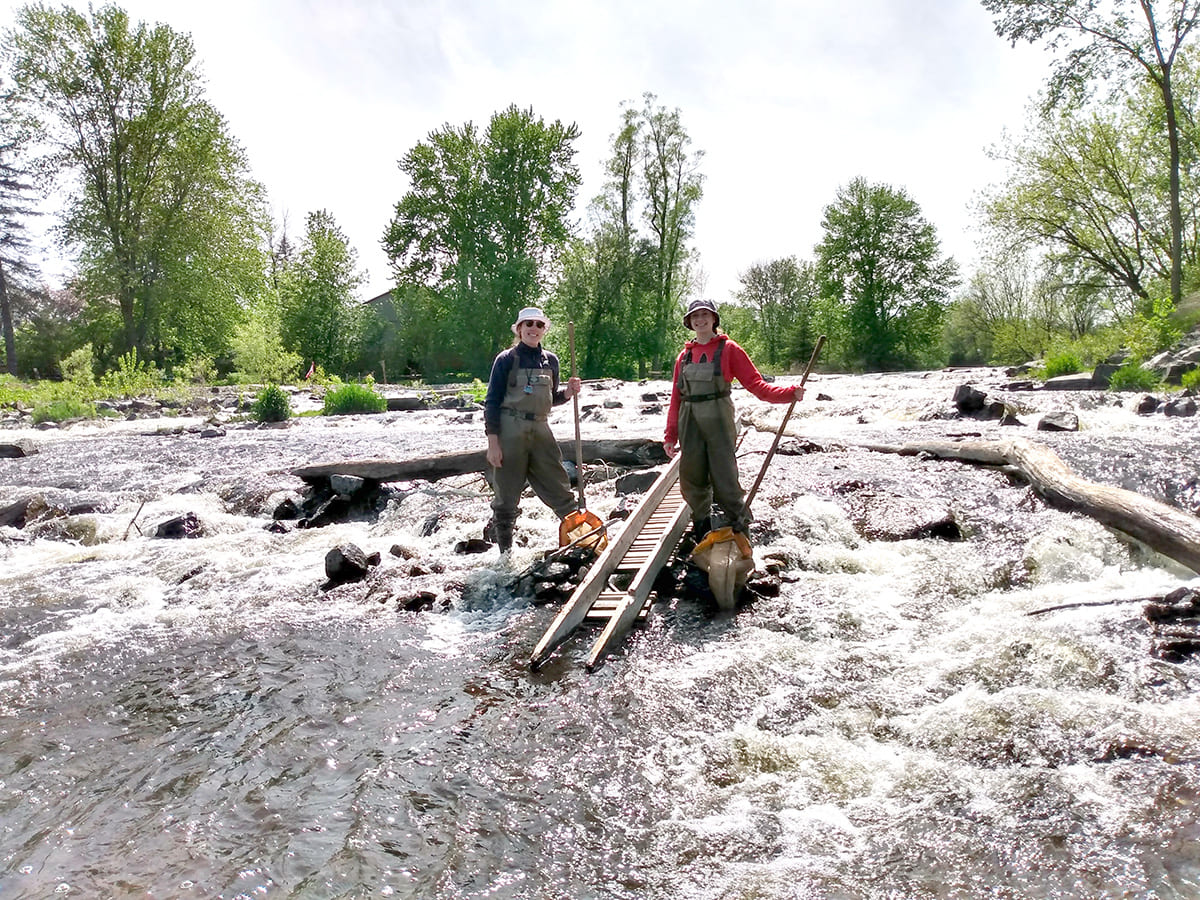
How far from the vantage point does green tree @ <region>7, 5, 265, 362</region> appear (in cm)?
3497

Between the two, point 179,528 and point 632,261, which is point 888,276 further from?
point 179,528

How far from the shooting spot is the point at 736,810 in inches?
132

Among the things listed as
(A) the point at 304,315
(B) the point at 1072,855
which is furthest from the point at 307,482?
(A) the point at 304,315

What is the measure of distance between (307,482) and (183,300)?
1349 inches

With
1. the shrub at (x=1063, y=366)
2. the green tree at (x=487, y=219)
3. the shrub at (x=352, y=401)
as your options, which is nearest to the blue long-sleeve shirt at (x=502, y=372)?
the shrub at (x=352, y=401)

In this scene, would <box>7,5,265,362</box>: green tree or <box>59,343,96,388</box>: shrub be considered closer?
<box>59,343,96,388</box>: shrub

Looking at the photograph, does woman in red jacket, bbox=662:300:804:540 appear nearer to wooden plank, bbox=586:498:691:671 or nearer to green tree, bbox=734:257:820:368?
wooden plank, bbox=586:498:691:671

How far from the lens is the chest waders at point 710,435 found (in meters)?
5.82

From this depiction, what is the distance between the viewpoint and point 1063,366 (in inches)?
840

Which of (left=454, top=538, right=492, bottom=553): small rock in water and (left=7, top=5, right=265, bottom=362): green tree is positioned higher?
(left=7, top=5, right=265, bottom=362): green tree

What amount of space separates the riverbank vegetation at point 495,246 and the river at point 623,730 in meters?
19.4

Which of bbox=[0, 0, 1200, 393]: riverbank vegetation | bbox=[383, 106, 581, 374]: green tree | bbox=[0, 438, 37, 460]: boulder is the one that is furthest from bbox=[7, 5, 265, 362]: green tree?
bbox=[0, 438, 37, 460]: boulder

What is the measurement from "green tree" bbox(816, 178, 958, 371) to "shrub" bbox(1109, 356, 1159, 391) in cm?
3812

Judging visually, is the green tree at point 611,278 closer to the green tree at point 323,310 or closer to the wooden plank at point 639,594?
the green tree at point 323,310
